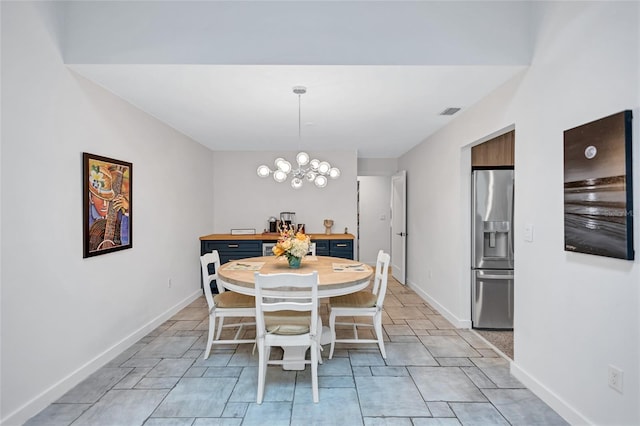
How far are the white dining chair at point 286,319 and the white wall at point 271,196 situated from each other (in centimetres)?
350

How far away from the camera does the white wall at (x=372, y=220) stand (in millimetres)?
7656

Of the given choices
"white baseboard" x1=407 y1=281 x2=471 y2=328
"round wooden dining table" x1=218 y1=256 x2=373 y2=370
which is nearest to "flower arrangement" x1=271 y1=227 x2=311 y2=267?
"round wooden dining table" x1=218 y1=256 x2=373 y2=370

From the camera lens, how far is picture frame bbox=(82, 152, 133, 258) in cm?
267

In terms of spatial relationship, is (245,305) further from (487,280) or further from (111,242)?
(487,280)

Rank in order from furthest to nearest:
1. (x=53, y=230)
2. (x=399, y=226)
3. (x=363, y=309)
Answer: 1. (x=399, y=226)
2. (x=363, y=309)
3. (x=53, y=230)

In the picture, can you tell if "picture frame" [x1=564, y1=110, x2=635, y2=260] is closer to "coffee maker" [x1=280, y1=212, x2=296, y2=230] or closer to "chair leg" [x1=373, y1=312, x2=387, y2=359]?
"chair leg" [x1=373, y1=312, x2=387, y2=359]

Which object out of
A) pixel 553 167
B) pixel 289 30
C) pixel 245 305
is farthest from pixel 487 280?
pixel 289 30

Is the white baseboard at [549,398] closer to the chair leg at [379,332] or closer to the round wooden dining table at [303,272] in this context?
the chair leg at [379,332]

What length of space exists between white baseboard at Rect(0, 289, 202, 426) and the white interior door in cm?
386

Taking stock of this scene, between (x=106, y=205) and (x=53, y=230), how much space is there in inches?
23.6

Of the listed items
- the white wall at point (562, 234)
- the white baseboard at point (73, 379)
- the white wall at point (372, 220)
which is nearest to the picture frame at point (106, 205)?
the white baseboard at point (73, 379)

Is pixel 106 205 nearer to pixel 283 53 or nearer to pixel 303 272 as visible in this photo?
pixel 303 272

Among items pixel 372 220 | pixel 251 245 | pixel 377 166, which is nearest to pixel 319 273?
pixel 251 245

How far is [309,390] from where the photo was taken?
2.45 m
